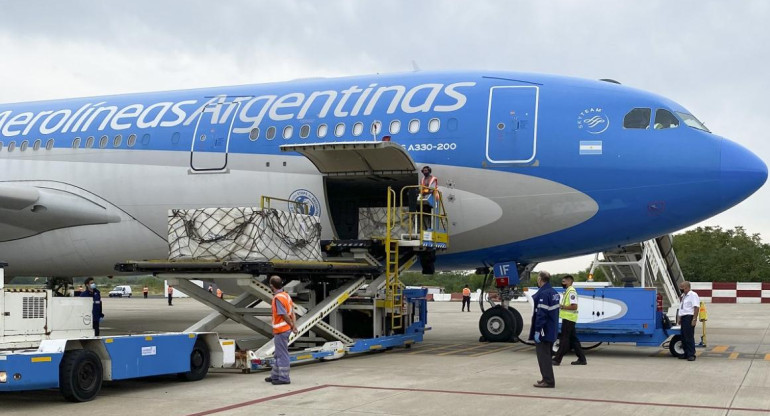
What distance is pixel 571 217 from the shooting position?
46.5ft

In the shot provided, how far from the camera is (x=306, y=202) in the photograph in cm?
1517

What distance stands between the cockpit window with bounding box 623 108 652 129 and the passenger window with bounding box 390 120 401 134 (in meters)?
3.84

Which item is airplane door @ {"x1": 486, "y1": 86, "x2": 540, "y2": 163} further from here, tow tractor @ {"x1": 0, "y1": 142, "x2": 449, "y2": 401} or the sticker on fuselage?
tow tractor @ {"x1": 0, "y1": 142, "x2": 449, "y2": 401}

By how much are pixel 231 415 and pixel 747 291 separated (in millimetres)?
39596

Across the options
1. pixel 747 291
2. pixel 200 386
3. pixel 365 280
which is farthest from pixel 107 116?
pixel 747 291

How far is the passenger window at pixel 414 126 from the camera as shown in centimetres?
1482

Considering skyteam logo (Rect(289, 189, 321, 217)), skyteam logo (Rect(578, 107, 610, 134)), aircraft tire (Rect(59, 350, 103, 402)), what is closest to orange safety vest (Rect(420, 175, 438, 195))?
skyteam logo (Rect(289, 189, 321, 217))

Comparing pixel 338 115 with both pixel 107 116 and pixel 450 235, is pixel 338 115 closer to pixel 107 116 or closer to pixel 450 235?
pixel 450 235

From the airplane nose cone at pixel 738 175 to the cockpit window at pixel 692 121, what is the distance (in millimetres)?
668

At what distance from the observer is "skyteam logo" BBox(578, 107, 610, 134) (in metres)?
14.1

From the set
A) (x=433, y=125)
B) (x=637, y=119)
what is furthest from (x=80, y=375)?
(x=637, y=119)

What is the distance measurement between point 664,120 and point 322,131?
5.94 m

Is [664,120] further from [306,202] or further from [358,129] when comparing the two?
[306,202]

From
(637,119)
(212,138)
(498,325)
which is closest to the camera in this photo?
(637,119)
